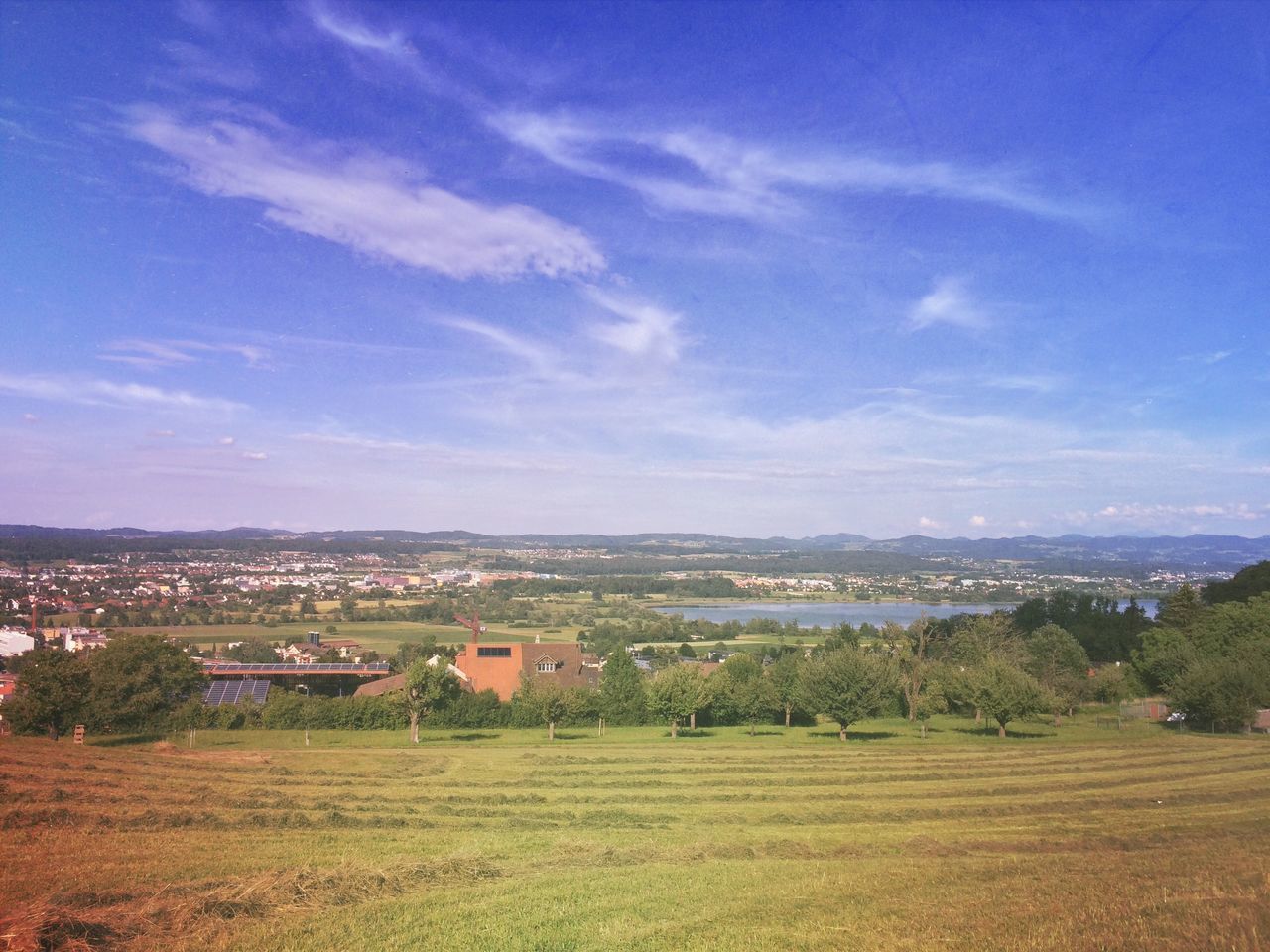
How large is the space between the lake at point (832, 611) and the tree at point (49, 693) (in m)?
118

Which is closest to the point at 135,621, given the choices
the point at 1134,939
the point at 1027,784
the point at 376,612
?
the point at 376,612

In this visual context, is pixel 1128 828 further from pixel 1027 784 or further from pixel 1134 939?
pixel 1134 939

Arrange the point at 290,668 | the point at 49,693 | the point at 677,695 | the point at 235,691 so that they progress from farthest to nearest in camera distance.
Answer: the point at 290,668 < the point at 235,691 < the point at 677,695 < the point at 49,693

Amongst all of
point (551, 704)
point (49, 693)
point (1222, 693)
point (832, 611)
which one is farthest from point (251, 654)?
point (832, 611)

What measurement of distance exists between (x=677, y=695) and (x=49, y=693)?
33080 mm

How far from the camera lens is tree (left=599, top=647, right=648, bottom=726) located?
52000 mm

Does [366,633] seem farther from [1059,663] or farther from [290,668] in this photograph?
[1059,663]

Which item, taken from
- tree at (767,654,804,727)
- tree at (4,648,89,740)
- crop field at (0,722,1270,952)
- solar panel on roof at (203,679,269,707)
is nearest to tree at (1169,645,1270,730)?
crop field at (0,722,1270,952)

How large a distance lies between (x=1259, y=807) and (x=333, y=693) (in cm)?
6047

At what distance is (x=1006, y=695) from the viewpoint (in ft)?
153

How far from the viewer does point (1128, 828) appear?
→ 69.5 ft

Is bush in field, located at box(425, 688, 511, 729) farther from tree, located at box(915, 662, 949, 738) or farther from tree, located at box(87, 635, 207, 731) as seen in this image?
tree, located at box(915, 662, 949, 738)

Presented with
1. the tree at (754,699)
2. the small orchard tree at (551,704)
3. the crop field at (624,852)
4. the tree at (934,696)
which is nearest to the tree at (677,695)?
the tree at (754,699)

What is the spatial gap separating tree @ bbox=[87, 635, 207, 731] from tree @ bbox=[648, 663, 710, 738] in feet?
92.5
